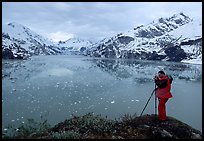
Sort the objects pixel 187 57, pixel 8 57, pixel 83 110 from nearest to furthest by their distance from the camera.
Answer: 1. pixel 83 110
2. pixel 8 57
3. pixel 187 57

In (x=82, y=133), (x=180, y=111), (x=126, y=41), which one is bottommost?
(x=180, y=111)

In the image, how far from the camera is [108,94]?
23.4m

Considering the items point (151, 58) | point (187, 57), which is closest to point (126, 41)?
point (151, 58)

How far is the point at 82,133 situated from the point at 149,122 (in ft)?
8.26

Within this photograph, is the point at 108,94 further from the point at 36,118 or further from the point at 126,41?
the point at 126,41

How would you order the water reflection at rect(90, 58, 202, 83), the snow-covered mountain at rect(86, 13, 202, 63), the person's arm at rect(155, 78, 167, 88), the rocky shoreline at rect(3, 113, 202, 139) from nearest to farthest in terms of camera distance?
the rocky shoreline at rect(3, 113, 202, 139) < the person's arm at rect(155, 78, 167, 88) < the water reflection at rect(90, 58, 202, 83) < the snow-covered mountain at rect(86, 13, 202, 63)

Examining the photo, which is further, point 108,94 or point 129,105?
point 108,94

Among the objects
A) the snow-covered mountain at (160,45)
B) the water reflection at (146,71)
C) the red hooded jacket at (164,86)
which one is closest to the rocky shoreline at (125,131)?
the red hooded jacket at (164,86)

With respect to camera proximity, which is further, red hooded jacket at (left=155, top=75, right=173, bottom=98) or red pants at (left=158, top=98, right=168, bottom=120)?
red pants at (left=158, top=98, right=168, bottom=120)

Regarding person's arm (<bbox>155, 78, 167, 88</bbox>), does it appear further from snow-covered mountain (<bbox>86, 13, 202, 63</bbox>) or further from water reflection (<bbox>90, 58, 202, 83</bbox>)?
snow-covered mountain (<bbox>86, 13, 202, 63</bbox>)

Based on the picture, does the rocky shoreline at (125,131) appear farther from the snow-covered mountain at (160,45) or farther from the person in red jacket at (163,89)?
the snow-covered mountain at (160,45)

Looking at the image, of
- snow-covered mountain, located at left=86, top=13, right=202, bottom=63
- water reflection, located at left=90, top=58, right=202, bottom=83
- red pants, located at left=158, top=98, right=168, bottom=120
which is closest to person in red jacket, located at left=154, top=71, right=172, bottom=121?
red pants, located at left=158, top=98, right=168, bottom=120

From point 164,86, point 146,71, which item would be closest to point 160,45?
point 146,71

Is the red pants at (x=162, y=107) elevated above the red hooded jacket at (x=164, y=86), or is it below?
below
